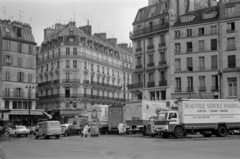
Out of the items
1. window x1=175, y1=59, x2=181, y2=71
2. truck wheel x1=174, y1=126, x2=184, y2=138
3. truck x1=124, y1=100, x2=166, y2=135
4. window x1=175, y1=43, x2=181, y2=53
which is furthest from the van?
window x1=175, y1=43, x2=181, y2=53

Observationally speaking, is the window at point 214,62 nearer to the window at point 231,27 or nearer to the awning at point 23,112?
the window at point 231,27

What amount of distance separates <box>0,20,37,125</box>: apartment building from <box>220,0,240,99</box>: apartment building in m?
27.0

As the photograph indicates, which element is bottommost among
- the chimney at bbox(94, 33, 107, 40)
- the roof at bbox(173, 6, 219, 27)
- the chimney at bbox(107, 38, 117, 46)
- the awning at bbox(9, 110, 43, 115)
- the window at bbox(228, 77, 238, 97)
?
the awning at bbox(9, 110, 43, 115)

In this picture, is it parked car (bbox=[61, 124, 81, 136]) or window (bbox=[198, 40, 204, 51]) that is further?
window (bbox=[198, 40, 204, 51])

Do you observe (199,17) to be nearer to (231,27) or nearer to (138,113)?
(231,27)

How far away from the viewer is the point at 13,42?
57312 millimetres

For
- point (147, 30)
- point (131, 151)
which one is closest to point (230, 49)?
point (147, 30)

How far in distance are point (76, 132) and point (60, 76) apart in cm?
3031

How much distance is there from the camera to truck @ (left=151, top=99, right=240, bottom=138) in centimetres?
2942

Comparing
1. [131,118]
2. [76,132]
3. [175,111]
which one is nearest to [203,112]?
[175,111]

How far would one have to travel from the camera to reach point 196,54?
166 feet

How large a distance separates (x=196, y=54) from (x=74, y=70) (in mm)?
27145

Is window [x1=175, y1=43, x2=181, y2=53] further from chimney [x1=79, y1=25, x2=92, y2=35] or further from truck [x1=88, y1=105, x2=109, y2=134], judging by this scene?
chimney [x1=79, y1=25, x2=92, y2=35]

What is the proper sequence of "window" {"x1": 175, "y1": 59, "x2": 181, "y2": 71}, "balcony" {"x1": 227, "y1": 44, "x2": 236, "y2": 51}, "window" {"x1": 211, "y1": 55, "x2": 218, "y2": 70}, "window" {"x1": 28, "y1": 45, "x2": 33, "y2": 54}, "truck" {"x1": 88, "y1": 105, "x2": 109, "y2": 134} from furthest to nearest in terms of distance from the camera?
"window" {"x1": 28, "y1": 45, "x2": 33, "y2": 54}
"window" {"x1": 175, "y1": 59, "x2": 181, "y2": 71}
"window" {"x1": 211, "y1": 55, "x2": 218, "y2": 70}
"balcony" {"x1": 227, "y1": 44, "x2": 236, "y2": 51}
"truck" {"x1": 88, "y1": 105, "x2": 109, "y2": 134}
